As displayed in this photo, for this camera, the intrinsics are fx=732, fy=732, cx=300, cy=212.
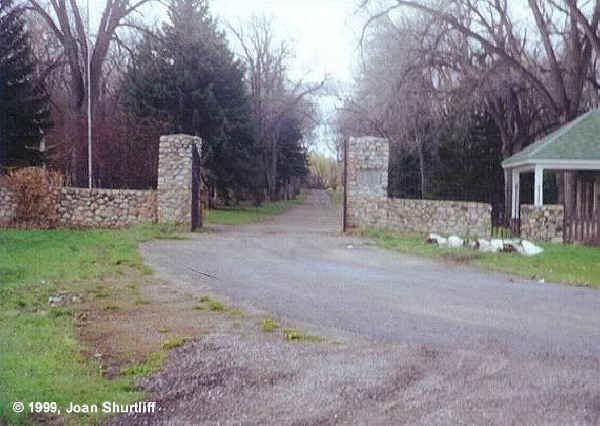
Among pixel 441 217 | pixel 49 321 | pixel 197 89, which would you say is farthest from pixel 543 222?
pixel 197 89

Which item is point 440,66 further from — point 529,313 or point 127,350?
point 127,350

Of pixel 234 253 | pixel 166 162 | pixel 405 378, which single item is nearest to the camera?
pixel 405 378

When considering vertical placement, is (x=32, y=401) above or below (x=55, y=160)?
below

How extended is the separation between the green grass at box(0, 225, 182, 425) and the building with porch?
923 centimetres

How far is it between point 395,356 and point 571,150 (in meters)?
16.6

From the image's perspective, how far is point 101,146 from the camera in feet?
80.1

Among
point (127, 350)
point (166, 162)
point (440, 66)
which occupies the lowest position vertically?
point (127, 350)

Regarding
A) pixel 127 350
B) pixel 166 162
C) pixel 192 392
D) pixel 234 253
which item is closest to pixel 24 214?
pixel 166 162

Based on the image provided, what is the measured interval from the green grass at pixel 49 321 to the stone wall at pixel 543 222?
9.08 m

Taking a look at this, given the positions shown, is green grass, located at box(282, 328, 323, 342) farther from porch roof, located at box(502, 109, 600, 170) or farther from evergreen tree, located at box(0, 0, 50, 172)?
evergreen tree, located at box(0, 0, 50, 172)

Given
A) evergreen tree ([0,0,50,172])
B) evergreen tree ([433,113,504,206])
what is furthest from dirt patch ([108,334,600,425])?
evergreen tree ([433,113,504,206])

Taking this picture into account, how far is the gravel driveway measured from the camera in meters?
4.27

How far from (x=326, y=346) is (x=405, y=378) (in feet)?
3.69

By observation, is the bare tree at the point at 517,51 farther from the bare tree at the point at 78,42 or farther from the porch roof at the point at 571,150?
→ the bare tree at the point at 78,42
